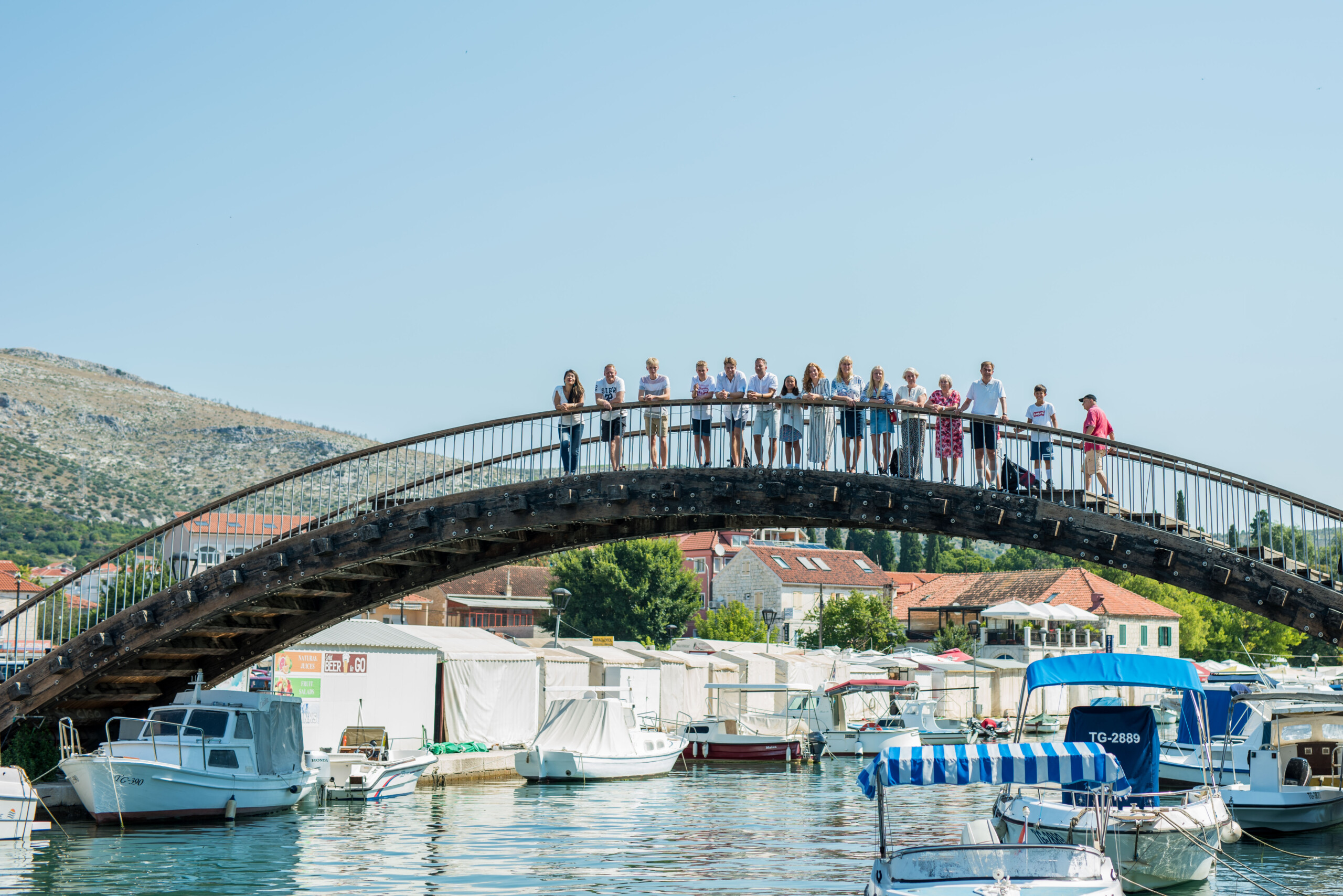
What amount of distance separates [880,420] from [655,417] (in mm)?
3885

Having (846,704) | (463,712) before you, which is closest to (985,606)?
(846,704)

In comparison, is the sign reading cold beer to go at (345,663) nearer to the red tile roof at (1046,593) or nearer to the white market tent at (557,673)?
the white market tent at (557,673)

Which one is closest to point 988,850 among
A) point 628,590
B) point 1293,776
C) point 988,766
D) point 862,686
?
point 988,766

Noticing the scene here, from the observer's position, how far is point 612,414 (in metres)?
22.9

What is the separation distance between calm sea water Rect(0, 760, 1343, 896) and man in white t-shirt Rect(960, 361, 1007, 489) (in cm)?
567

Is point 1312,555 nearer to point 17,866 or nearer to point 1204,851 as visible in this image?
point 1204,851

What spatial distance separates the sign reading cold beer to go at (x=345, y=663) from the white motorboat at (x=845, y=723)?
17197 mm

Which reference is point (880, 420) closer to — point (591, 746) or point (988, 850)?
point (988, 850)

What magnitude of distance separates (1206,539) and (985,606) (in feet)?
229

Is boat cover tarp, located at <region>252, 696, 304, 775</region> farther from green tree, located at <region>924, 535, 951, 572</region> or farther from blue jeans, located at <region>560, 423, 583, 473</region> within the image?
green tree, located at <region>924, 535, 951, 572</region>

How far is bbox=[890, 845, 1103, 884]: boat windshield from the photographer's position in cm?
1356

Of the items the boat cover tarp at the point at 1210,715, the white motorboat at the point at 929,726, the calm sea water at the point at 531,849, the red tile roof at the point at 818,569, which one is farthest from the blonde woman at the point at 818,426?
the red tile roof at the point at 818,569

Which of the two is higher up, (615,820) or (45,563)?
(45,563)

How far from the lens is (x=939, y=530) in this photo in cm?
2114
